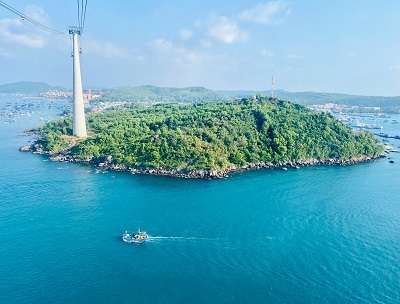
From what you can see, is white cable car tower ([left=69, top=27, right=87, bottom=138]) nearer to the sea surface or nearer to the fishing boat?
the sea surface

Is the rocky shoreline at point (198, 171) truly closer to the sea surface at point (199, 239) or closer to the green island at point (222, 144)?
the green island at point (222, 144)

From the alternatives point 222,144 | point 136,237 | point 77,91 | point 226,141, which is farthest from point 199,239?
point 77,91

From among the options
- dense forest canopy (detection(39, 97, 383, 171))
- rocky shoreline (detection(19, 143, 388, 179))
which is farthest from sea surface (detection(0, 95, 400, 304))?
dense forest canopy (detection(39, 97, 383, 171))

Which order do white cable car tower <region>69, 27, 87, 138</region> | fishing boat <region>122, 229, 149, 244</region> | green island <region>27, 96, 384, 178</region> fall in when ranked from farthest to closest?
white cable car tower <region>69, 27, 87, 138</region>, green island <region>27, 96, 384, 178</region>, fishing boat <region>122, 229, 149, 244</region>

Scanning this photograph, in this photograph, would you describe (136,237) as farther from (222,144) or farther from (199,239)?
(222,144)

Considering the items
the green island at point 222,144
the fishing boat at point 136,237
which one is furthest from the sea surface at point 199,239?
the green island at point 222,144

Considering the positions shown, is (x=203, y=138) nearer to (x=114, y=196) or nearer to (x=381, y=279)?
(x=114, y=196)
